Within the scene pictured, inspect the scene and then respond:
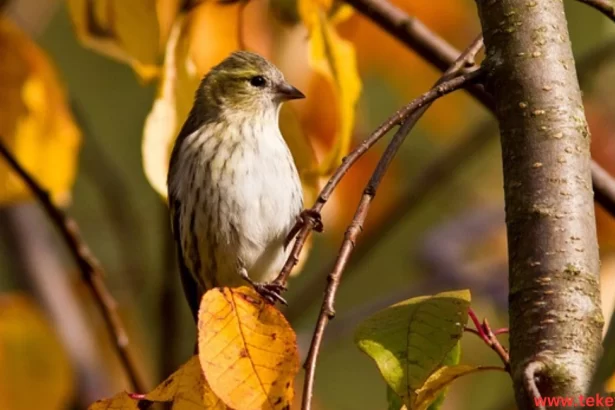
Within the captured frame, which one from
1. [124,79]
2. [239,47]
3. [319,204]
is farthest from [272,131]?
[124,79]

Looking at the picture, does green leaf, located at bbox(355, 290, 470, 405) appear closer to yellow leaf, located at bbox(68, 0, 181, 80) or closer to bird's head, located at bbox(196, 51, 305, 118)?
yellow leaf, located at bbox(68, 0, 181, 80)

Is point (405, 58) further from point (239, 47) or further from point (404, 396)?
point (404, 396)

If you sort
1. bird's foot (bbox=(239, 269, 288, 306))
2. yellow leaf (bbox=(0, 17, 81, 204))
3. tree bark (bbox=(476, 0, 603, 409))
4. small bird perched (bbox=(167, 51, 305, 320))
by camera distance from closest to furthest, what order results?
tree bark (bbox=(476, 0, 603, 409)), bird's foot (bbox=(239, 269, 288, 306)), yellow leaf (bbox=(0, 17, 81, 204)), small bird perched (bbox=(167, 51, 305, 320))

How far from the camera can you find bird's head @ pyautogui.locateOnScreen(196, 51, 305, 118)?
3350mm

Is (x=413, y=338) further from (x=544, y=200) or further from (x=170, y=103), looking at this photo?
(x=170, y=103)

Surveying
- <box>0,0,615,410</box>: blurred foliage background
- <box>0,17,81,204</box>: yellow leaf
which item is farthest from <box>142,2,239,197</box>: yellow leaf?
<box>0,17,81,204</box>: yellow leaf

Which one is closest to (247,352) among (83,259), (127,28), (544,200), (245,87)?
(544,200)

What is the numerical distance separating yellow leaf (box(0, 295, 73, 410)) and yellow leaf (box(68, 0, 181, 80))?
1186mm

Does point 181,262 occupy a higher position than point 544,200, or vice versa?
point 544,200

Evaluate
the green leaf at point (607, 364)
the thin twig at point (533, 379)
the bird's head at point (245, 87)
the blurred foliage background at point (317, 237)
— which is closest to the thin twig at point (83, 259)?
the blurred foliage background at point (317, 237)

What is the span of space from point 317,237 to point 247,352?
505 centimetres

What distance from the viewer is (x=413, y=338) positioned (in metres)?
1.56

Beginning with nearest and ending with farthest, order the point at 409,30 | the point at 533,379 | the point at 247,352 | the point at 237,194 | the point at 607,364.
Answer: the point at 607,364, the point at 533,379, the point at 247,352, the point at 409,30, the point at 237,194

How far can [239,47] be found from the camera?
265cm
